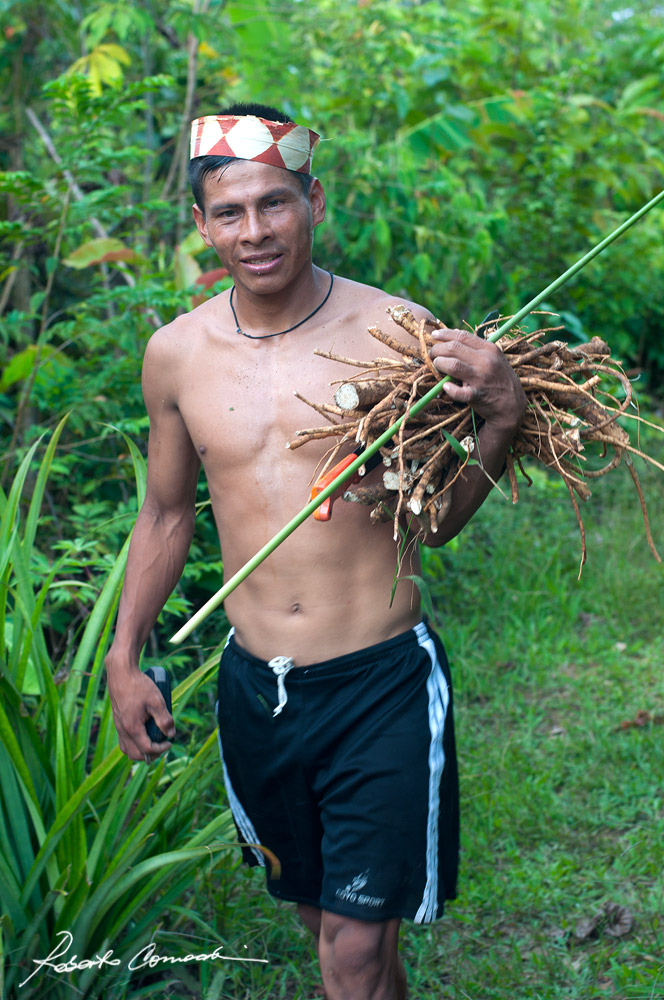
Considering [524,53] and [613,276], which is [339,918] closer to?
[613,276]

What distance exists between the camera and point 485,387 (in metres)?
1.67

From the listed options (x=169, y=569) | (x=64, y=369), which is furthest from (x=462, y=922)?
(x=64, y=369)

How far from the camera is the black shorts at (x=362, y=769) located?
75.8 inches

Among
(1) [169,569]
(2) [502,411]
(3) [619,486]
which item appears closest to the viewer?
(2) [502,411]

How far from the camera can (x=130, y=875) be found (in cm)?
213

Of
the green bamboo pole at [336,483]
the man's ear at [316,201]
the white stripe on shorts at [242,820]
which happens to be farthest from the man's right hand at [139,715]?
the man's ear at [316,201]

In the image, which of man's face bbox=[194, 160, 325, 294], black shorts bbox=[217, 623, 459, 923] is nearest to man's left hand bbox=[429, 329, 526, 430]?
man's face bbox=[194, 160, 325, 294]

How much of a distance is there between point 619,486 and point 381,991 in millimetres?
4336

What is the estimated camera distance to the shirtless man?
76.2 inches

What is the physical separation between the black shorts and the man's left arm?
511 mm

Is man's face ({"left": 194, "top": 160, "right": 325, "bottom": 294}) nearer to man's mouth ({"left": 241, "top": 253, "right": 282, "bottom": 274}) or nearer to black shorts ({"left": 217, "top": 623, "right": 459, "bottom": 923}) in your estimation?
man's mouth ({"left": 241, "top": 253, "right": 282, "bottom": 274})

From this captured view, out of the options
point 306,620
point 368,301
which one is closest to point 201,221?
point 368,301

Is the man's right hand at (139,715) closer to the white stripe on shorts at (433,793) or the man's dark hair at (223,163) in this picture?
the white stripe on shorts at (433,793)

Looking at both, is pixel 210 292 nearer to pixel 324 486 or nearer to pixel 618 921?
pixel 324 486
